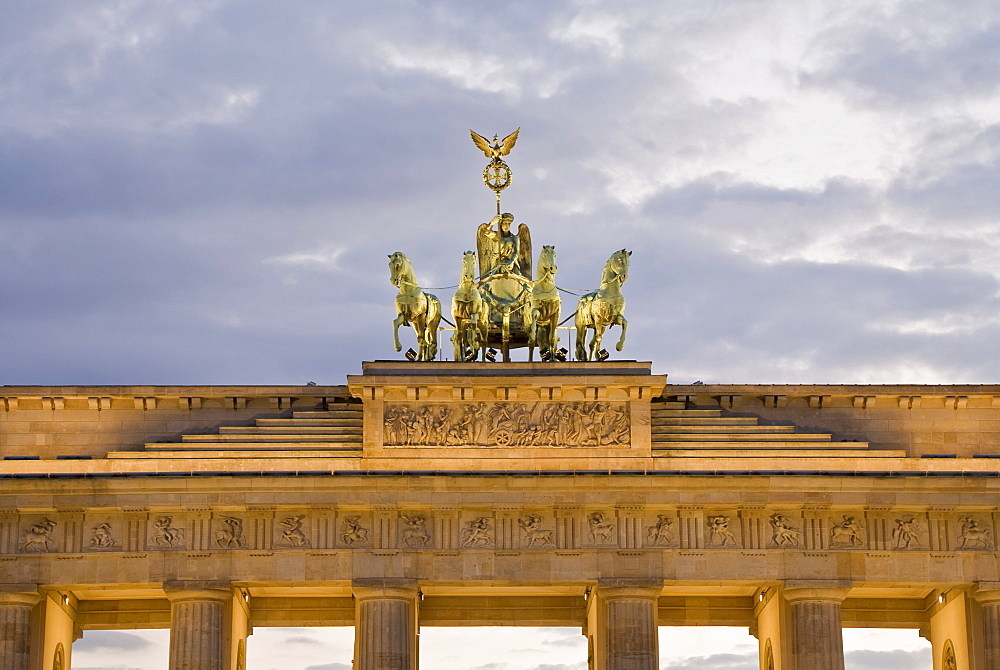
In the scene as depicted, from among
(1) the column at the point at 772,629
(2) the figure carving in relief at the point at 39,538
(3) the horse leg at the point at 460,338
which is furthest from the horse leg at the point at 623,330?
(2) the figure carving in relief at the point at 39,538

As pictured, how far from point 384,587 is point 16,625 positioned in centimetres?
824

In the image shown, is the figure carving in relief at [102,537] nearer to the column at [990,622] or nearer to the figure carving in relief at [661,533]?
the figure carving in relief at [661,533]

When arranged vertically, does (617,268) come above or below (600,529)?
above

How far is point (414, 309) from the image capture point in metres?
52.9

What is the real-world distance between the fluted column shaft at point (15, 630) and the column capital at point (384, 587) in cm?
731

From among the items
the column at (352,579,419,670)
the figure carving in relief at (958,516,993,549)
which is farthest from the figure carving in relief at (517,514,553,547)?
the figure carving in relief at (958,516,993,549)

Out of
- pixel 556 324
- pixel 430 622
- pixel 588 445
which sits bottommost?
pixel 430 622

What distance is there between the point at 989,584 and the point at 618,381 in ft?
31.4

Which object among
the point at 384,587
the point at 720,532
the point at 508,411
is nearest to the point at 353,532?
the point at 384,587

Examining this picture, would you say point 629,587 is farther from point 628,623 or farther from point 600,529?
point 600,529

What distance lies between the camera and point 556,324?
5322cm

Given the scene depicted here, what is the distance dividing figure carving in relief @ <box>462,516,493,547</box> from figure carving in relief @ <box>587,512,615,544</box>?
2294mm

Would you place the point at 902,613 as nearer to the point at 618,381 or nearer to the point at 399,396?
the point at 618,381

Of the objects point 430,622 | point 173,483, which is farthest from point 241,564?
point 430,622
